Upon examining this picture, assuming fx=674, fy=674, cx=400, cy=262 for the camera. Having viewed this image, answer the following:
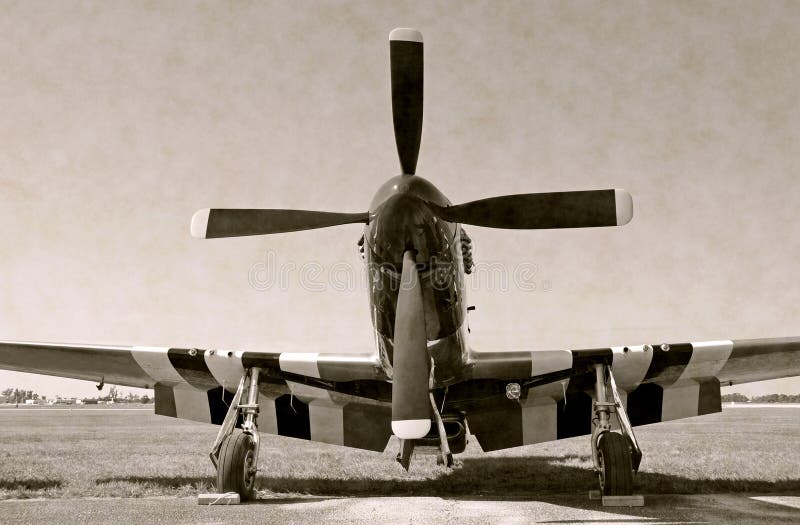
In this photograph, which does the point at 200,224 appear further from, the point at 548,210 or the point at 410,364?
the point at 548,210

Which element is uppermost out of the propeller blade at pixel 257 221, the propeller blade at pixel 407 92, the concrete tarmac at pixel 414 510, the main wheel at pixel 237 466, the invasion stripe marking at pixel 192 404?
the propeller blade at pixel 407 92

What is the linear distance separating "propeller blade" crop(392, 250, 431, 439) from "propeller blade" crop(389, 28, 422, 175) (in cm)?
130

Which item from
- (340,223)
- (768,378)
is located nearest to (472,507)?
(340,223)

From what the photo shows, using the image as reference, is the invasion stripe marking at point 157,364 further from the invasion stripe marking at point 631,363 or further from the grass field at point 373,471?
the invasion stripe marking at point 631,363

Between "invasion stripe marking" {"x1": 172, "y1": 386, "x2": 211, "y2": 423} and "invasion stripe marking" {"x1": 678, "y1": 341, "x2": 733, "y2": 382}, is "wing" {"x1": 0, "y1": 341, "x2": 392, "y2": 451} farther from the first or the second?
"invasion stripe marking" {"x1": 678, "y1": 341, "x2": 733, "y2": 382}

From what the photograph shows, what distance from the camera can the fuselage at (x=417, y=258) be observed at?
7887 mm

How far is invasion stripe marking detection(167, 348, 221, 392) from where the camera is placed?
431 inches

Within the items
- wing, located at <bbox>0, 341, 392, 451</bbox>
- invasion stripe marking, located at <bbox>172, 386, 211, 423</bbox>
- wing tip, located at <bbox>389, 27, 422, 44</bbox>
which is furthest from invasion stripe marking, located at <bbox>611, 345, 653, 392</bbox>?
invasion stripe marking, located at <bbox>172, 386, 211, 423</bbox>

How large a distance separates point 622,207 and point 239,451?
6.07 m

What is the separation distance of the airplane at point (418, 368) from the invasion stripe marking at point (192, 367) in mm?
38

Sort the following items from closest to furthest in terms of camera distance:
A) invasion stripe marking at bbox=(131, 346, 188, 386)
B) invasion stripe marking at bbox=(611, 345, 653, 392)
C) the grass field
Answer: invasion stripe marking at bbox=(611, 345, 653, 392)
the grass field
invasion stripe marking at bbox=(131, 346, 188, 386)

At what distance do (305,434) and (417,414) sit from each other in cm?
597

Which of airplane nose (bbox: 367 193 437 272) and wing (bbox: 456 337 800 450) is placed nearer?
airplane nose (bbox: 367 193 437 272)

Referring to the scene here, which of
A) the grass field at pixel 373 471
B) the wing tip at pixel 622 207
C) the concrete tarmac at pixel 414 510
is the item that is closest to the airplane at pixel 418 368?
the wing tip at pixel 622 207
